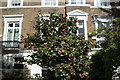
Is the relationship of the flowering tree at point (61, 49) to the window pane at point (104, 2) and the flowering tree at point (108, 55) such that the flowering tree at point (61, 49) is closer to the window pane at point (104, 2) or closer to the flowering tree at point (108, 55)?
the flowering tree at point (108, 55)

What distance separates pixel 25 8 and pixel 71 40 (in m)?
9.26

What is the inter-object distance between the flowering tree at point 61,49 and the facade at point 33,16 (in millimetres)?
5945

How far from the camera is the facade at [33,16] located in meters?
17.1

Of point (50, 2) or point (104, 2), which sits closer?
point (104, 2)

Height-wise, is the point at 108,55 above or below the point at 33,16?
below

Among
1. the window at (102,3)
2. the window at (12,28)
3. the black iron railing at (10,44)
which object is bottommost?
the black iron railing at (10,44)

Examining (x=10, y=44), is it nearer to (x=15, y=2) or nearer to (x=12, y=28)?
(x=12, y=28)

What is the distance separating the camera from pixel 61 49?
33.4ft

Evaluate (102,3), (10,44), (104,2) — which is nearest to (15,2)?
(10,44)

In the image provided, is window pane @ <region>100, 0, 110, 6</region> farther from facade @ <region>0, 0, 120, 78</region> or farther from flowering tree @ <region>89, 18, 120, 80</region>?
flowering tree @ <region>89, 18, 120, 80</region>

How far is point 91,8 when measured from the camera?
58.2ft

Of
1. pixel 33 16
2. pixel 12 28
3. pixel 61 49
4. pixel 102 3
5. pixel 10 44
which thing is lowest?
pixel 10 44

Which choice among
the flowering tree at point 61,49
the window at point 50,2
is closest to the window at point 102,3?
the window at point 50,2

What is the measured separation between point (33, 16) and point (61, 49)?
8705 millimetres
